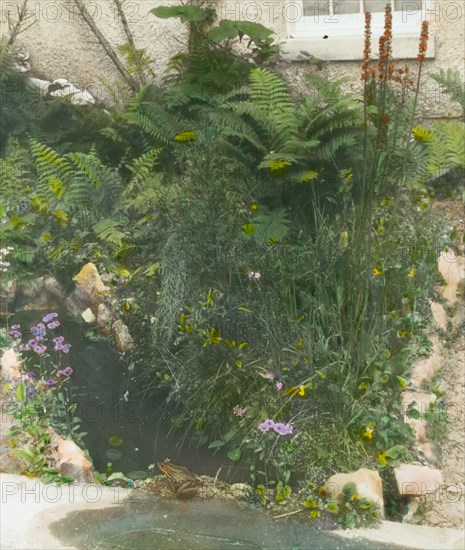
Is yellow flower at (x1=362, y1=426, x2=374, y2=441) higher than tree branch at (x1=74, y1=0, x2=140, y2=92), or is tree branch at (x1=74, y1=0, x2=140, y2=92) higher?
tree branch at (x1=74, y1=0, x2=140, y2=92)

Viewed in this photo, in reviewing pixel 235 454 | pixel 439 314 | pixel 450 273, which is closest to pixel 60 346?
pixel 235 454

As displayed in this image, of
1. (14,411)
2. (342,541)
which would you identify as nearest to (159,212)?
(14,411)

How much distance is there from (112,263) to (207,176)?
1.09 meters

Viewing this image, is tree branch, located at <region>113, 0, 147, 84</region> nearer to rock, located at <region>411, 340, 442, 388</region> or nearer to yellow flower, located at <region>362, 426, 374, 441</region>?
rock, located at <region>411, 340, 442, 388</region>

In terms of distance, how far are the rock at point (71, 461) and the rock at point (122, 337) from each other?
3.57 ft

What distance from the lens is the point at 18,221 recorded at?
6.45m

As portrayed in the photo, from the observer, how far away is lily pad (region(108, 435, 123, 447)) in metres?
4.84

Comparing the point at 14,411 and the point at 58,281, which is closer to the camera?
the point at 14,411

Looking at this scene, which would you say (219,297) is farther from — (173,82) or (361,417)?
(173,82)

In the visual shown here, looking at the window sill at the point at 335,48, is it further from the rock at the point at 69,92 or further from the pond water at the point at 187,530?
the pond water at the point at 187,530

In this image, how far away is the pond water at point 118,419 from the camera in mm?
4668

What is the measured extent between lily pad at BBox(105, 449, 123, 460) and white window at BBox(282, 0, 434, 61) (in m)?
4.32

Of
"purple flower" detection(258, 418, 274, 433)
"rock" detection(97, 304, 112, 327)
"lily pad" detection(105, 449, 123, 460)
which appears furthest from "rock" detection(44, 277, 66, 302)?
"purple flower" detection(258, 418, 274, 433)

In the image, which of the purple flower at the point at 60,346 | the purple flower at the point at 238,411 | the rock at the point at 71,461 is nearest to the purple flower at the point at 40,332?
the purple flower at the point at 60,346
